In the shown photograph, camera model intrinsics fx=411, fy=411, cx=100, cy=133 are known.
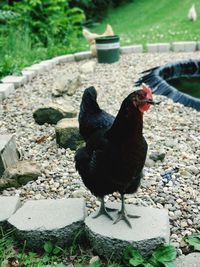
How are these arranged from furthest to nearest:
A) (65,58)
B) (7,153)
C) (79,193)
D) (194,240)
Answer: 1. (65,58)
2. (7,153)
3. (79,193)
4. (194,240)

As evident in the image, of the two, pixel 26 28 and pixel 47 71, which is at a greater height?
pixel 26 28

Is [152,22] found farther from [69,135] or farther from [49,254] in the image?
[49,254]

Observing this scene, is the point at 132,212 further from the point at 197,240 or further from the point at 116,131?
the point at 116,131

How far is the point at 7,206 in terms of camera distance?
9.48 ft

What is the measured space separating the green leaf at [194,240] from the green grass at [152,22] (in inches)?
275

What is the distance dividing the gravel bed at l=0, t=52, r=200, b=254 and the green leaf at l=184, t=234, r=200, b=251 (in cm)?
6

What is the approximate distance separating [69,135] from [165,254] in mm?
1737

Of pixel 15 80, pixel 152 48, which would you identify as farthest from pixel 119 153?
pixel 152 48

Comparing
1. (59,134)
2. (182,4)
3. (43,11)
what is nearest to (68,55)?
(43,11)

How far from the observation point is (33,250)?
266 cm

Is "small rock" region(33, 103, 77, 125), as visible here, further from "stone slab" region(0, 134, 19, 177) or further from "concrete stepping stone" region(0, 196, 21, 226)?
"concrete stepping stone" region(0, 196, 21, 226)

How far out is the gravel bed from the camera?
3033 mm

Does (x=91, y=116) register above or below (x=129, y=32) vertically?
above

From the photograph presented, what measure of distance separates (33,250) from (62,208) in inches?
13.2
